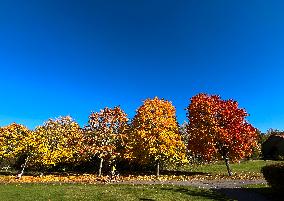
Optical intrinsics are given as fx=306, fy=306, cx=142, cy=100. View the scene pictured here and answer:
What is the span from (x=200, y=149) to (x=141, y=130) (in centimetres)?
995

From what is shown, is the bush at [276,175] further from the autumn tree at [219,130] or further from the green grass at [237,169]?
the green grass at [237,169]

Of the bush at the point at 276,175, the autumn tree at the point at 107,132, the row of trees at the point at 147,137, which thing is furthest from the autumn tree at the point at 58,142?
the bush at the point at 276,175

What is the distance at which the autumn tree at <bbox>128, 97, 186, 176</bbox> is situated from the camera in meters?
49.4

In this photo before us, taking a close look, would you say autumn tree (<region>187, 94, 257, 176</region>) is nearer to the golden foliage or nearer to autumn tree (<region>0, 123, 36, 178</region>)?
the golden foliage

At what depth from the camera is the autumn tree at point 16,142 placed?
52.4 m

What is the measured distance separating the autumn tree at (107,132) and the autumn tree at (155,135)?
3051mm

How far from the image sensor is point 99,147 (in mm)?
55219

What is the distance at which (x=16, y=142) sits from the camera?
57.6 m

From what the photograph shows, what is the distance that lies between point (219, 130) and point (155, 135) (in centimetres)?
1042

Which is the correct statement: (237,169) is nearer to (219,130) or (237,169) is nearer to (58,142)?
(219,130)

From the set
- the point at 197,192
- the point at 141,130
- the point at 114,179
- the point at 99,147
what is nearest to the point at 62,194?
the point at 197,192

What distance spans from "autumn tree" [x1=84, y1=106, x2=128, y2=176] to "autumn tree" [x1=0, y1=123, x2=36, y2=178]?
1001cm

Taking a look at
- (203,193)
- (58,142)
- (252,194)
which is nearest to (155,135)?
(58,142)

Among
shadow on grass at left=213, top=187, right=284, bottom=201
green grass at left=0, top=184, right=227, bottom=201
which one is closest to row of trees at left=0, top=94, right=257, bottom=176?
shadow on grass at left=213, top=187, right=284, bottom=201
